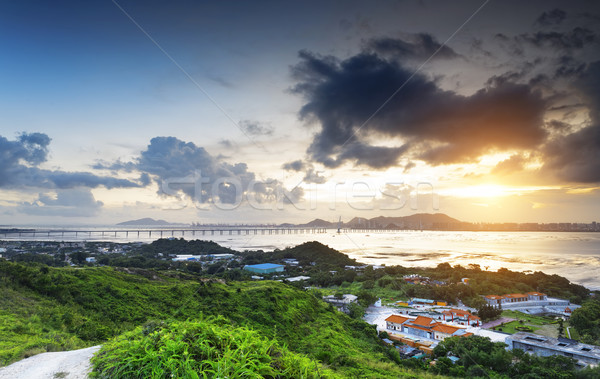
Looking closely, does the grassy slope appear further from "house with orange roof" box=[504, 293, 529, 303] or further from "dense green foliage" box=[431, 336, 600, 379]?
"house with orange roof" box=[504, 293, 529, 303]

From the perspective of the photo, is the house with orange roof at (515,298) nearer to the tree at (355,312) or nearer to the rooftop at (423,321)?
the rooftop at (423,321)

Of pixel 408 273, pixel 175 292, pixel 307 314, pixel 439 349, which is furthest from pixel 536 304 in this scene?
pixel 175 292

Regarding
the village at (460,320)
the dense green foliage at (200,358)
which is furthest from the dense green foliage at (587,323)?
the dense green foliage at (200,358)

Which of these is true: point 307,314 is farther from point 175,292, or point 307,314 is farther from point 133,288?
point 133,288

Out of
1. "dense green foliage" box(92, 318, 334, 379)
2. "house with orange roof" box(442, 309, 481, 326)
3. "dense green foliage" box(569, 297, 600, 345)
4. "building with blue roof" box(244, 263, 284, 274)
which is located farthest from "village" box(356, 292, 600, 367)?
"building with blue roof" box(244, 263, 284, 274)

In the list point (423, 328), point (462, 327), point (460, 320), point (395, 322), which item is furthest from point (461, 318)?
point (395, 322)

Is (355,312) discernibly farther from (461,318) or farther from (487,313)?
(487,313)
